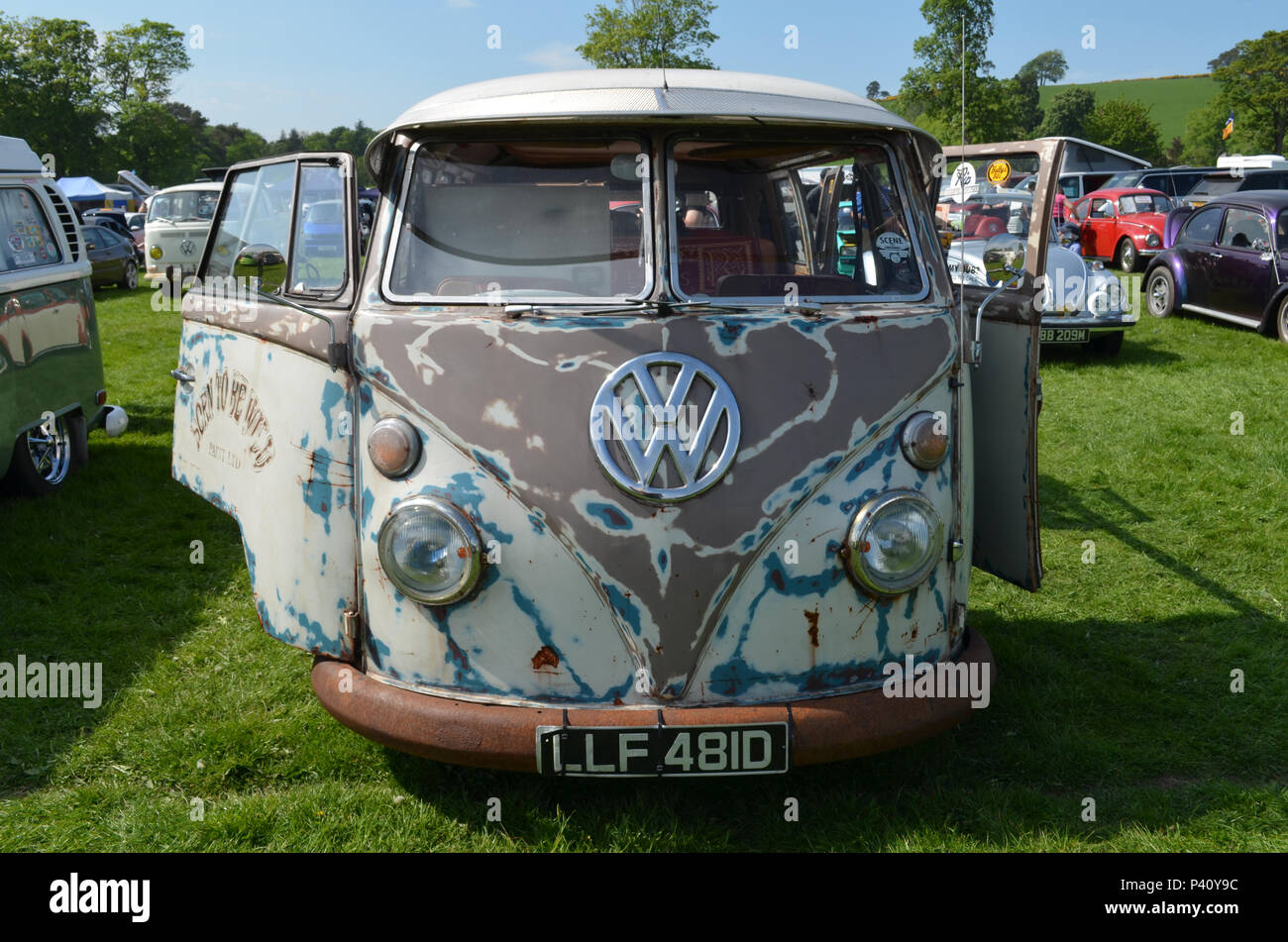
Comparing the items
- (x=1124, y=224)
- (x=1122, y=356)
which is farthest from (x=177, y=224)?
(x=1124, y=224)

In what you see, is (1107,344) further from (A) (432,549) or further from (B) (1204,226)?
(A) (432,549)

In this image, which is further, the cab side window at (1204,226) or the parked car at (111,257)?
the parked car at (111,257)

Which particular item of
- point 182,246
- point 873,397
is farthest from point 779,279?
point 182,246

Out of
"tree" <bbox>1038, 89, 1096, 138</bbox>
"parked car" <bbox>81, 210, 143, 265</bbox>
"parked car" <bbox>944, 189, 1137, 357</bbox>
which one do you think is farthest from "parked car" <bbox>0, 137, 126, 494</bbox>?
"tree" <bbox>1038, 89, 1096, 138</bbox>

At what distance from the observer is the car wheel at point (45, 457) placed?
6887 millimetres

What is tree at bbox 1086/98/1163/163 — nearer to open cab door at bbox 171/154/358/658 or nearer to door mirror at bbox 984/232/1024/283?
door mirror at bbox 984/232/1024/283

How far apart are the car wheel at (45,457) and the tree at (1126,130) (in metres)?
62.4

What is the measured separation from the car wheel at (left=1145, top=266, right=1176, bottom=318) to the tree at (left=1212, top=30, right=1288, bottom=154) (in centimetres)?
4866

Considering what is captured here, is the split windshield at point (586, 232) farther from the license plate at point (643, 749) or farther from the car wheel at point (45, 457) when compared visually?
the car wheel at point (45, 457)

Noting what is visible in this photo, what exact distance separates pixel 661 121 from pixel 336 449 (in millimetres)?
1380

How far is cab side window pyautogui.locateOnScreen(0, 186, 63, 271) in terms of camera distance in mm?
6699

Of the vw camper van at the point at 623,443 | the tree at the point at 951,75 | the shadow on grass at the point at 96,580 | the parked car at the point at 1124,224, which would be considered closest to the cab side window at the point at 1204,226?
the parked car at the point at 1124,224

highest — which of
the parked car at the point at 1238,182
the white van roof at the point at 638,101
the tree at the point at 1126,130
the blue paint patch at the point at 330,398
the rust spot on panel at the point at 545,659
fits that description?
the tree at the point at 1126,130

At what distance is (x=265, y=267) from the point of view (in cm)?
393
